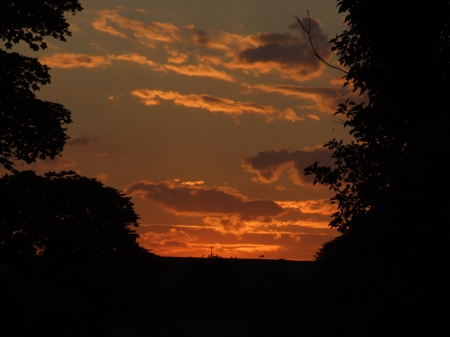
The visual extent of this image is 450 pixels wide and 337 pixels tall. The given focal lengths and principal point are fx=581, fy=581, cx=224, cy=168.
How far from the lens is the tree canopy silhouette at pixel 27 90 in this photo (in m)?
20.7

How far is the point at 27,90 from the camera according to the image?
21125 mm

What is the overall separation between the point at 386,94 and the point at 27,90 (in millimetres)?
A: 12589

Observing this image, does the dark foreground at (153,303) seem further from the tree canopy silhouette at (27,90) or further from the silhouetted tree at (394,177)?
the tree canopy silhouette at (27,90)

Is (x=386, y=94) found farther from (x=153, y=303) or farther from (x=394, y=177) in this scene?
(x=153, y=303)

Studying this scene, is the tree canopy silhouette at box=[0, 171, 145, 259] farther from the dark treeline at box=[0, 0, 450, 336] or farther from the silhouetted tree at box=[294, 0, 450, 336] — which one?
the silhouetted tree at box=[294, 0, 450, 336]

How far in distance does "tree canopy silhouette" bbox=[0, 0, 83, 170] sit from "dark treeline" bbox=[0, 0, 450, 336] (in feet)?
0.13

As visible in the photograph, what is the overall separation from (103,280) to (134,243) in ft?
14.1

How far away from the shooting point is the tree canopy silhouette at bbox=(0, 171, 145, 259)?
1972 cm

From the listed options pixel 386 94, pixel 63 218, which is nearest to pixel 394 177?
pixel 386 94

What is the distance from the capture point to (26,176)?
73.8ft

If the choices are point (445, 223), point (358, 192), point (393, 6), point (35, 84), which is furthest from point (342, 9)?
point (35, 84)

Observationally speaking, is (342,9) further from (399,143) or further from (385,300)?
(385,300)

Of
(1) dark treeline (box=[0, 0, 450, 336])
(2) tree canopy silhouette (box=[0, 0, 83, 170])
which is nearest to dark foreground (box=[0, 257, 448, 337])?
(1) dark treeline (box=[0, 0, 450, 336])

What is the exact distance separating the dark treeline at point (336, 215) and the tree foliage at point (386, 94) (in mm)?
40
